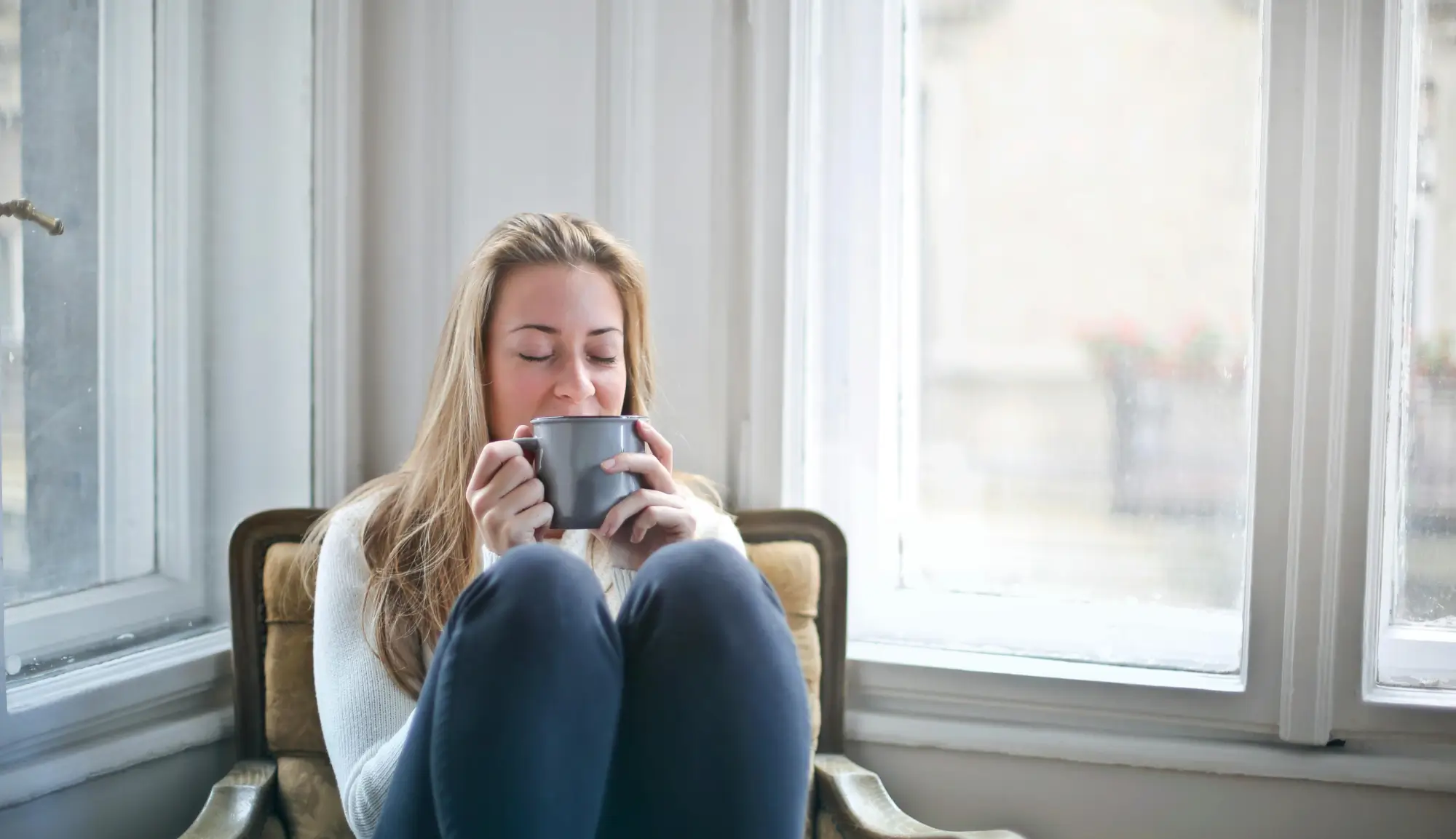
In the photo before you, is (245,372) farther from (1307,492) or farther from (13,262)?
(1307,492)

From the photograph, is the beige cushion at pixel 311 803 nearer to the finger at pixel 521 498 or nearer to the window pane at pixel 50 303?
the window pane at pixel 50 303

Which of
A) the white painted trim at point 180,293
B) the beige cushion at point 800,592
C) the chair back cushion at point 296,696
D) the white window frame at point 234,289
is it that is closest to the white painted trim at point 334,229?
the white window frame at point 234,289

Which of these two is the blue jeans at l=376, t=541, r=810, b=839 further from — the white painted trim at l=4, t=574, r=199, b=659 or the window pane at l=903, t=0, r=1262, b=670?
the window pane at l=903, t=0, r=1262, b=670

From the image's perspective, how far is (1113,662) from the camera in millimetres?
1524

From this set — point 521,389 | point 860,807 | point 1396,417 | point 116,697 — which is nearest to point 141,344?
point 116,697

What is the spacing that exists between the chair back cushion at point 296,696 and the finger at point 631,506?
15.3 inches

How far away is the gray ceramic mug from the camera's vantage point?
101 cm

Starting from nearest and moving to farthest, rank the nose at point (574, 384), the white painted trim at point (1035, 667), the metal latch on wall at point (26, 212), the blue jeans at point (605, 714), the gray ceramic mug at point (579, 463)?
the blue jeans at point (605, 714)
the gray ceramic mug at point (579, 463)
the metal latch on wall at point (26, 212)
the nose at point (574, 384)
the white painted trim at point (1035, 667)

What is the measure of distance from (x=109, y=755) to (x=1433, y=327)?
1832 mm

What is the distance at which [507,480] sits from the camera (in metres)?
1.02

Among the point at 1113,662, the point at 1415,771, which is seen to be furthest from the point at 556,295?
the point at 1415,771

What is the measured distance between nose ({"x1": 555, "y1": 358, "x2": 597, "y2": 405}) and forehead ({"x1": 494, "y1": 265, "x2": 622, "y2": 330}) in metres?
0.05

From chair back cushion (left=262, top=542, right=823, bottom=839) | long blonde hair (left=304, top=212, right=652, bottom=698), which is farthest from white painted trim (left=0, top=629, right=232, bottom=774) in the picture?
long blonde hair (left=304, top=212, right=652, bottom=698)

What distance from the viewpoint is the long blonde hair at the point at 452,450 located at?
1.22 metres
